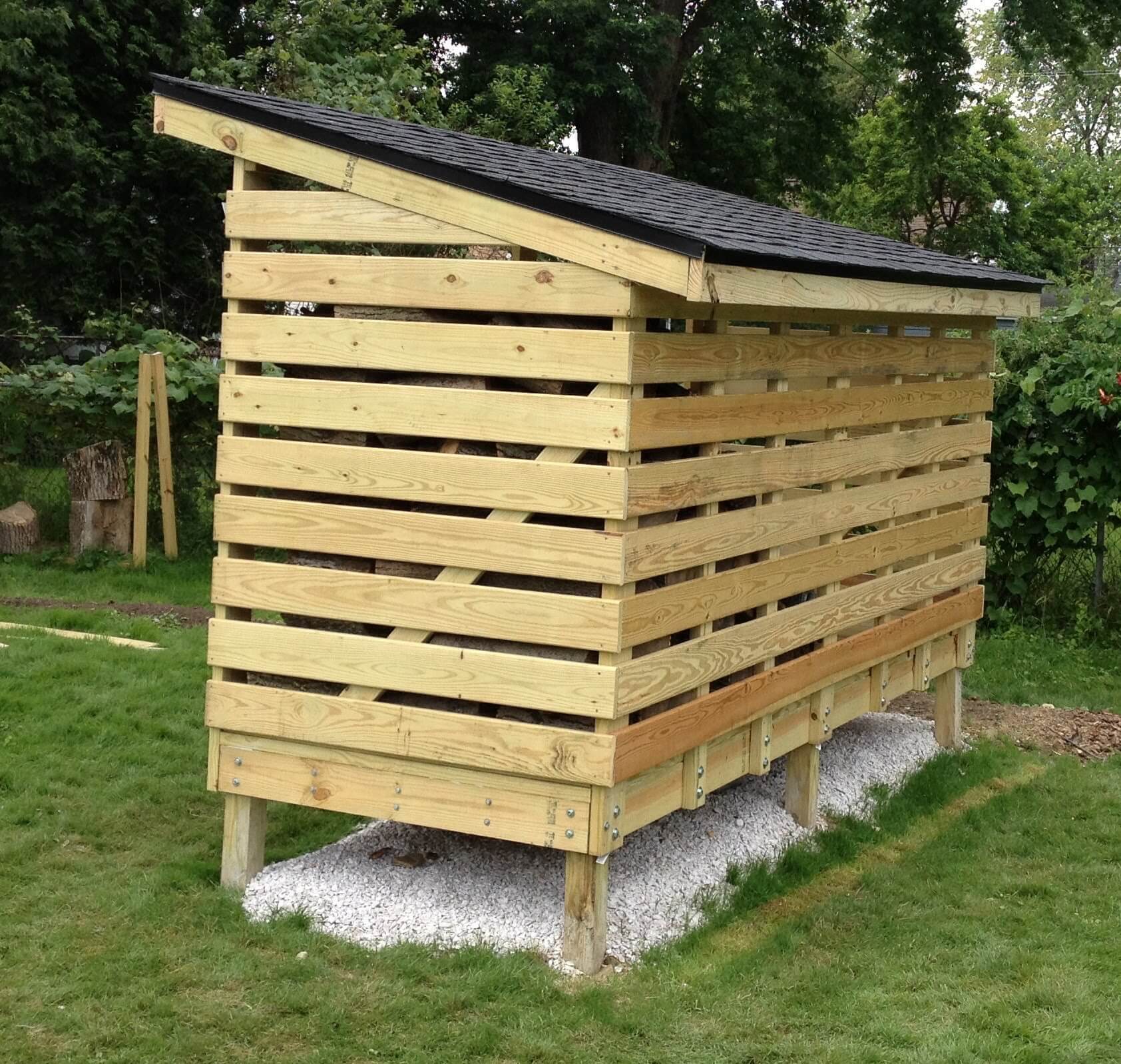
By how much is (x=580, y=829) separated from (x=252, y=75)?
12390 millimetres

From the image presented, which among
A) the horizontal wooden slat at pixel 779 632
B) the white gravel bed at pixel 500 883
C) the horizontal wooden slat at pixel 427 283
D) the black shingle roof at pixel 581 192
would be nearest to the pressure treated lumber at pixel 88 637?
the white gravel bed at pixel 500 883

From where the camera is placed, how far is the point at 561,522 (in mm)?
5008

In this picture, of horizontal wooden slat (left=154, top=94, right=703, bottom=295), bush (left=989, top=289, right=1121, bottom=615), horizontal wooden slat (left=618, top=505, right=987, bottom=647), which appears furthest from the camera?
bush (left=989, top=289, right=1121, bottom=615)

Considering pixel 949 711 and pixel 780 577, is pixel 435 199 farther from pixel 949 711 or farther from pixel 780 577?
pixel 949 711

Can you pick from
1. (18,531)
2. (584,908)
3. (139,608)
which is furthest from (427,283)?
(18,531)

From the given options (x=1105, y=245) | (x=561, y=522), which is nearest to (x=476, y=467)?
(x=561, y=522)

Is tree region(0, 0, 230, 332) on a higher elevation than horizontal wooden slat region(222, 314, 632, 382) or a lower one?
higher

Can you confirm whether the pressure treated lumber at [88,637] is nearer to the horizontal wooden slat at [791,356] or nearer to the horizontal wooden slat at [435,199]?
the horizontal wooden slat at [435,199]

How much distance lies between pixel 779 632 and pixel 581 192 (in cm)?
185

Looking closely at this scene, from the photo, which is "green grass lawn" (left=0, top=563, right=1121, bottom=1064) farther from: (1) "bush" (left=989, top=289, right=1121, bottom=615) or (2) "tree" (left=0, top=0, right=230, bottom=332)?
(2) "tree" (left=0, top=0, right=230, bottom=332)

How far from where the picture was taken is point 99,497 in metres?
11.7

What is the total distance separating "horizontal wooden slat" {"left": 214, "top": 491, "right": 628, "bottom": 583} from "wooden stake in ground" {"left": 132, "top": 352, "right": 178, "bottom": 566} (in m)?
6.34

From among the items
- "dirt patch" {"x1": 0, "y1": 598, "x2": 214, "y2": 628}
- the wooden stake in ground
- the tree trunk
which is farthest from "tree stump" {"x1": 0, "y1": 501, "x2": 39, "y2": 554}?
"dirt patch" {"x1": 0, "y1": 598, "x2": 214, "y2": 628}

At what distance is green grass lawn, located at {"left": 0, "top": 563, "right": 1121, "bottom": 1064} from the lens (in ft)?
14.7
